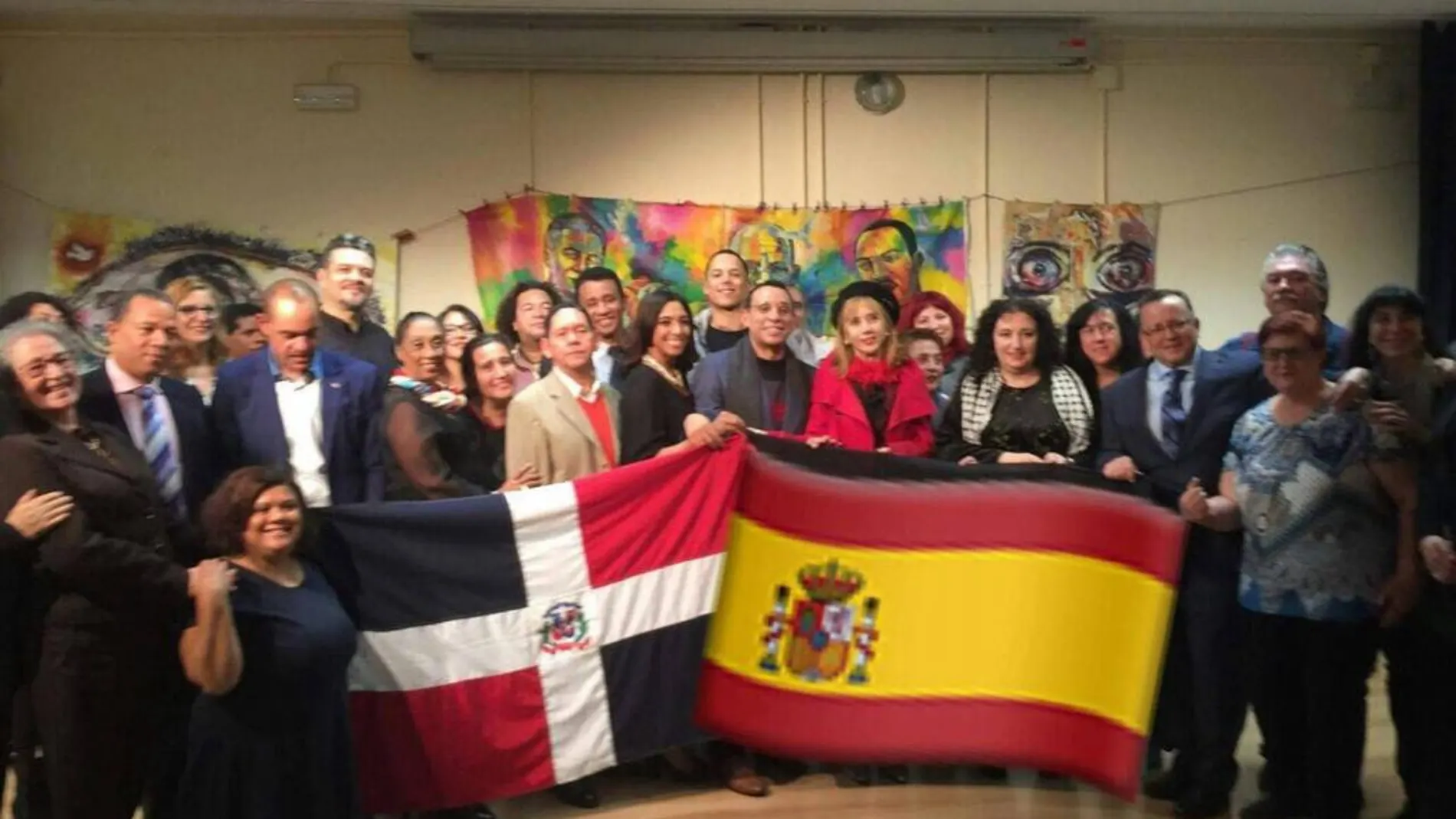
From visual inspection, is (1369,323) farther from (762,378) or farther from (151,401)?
(151,401)

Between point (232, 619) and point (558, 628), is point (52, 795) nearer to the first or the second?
point (232, 619)

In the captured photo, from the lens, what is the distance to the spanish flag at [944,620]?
2.87 metres

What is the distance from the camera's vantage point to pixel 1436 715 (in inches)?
118

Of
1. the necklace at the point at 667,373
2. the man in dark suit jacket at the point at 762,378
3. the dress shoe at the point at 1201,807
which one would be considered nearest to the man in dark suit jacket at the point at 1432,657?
the dress shoe at the point at 1201,807

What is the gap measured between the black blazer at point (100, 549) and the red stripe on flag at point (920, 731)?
1.28 metres

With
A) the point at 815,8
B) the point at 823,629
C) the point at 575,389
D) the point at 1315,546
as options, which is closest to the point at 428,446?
the point at 575,389

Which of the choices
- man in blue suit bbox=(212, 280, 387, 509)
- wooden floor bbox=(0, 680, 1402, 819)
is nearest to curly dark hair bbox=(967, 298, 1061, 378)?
wooden floor bbox=(0, 680, 1402, 819)

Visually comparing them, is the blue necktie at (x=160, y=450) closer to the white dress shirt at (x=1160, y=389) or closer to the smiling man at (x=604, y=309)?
the smiling man at (x=604, y=309)

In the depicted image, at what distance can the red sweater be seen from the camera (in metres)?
3.37

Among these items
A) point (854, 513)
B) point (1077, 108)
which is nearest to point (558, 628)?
point (854, 513)

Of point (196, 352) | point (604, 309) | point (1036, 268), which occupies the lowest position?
point (196, 352)

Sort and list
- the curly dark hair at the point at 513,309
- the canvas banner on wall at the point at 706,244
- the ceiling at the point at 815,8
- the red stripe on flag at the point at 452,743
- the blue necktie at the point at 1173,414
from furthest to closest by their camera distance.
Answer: the canvas banner on wall at the point at 706,244, the ceiling at the point at 815,8, the curly dark hair at the point at 513,309, the blue necktie at the point at 1173,414, the red stripe on flag at the point at 452,743

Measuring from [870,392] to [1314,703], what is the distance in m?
1.34

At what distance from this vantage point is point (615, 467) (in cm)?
348
